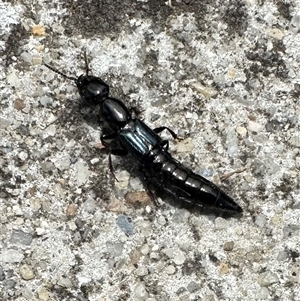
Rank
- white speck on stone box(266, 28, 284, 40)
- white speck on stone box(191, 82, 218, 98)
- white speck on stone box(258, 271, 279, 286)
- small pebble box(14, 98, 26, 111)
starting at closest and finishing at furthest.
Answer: white speck on stone box(258, 271, 279, 286) < small pebble box(14, 98, 26, 111) < white speck on stone box(191, 82, 218, 98) < white speck on stone box(266, 28, 284, 40)

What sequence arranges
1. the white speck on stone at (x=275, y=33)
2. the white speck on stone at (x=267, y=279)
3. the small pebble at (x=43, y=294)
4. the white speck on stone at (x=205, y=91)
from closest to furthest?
the small pebble at (x=43, y=294), the white speck on stone at (x=267, y=279), the white speck on stone at (x=205, y=91), the white speck on stone at (x=275, y=33)

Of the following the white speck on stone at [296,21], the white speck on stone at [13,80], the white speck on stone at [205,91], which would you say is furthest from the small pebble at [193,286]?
the white speck on stone at [296,21]

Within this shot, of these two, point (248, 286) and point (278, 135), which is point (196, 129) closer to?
point (278, 135)

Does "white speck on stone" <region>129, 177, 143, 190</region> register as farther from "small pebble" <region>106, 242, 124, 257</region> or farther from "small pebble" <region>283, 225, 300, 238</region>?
"small pebble" <region>283, 225, 300, 238</region>

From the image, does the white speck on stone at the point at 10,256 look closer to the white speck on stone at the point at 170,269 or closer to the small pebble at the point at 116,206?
the small pebble at the point at 116,206

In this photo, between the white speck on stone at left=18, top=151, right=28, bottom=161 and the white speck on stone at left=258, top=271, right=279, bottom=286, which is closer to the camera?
the white speck on stone at left=258, top=271, right=279, bottom=286

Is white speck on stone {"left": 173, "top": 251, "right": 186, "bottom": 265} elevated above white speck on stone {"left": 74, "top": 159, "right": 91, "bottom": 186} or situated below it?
below

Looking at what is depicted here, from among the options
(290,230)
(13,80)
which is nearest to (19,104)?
(13,80)

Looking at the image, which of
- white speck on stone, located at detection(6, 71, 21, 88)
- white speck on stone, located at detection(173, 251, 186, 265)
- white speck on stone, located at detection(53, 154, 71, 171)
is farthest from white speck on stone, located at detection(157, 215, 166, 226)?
white speck on stone, located at detection(6, 71, 21, 88)
